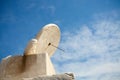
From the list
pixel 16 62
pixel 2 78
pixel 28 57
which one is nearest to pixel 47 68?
pixel 28 57

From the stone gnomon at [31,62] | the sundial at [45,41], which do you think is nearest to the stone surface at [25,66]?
the stone gnomon at [31,62]

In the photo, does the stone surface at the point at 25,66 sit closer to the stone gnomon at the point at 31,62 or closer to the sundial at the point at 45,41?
the stone gnomon at the point at 31,62

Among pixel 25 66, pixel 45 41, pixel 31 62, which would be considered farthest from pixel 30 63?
pixel 45 41

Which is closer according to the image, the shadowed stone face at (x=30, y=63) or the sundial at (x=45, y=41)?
the shadowed stone face at (x=30, y=63)

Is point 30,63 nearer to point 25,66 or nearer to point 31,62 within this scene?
point 31,62

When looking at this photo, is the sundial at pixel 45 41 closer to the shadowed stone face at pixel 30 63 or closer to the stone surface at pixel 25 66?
the shadowed stone face at pixel 30 63

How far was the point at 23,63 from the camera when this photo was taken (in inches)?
244

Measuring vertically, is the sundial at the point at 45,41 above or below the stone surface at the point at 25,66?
above

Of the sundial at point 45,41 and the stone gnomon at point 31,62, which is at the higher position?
the sundial at point 45,41

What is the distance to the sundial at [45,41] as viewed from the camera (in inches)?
254

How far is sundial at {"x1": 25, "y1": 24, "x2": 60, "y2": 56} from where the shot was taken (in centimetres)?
646

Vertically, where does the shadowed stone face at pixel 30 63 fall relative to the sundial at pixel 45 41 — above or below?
below

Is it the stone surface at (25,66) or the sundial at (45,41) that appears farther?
the sundial at (45,41)

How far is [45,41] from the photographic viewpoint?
7207 mm
